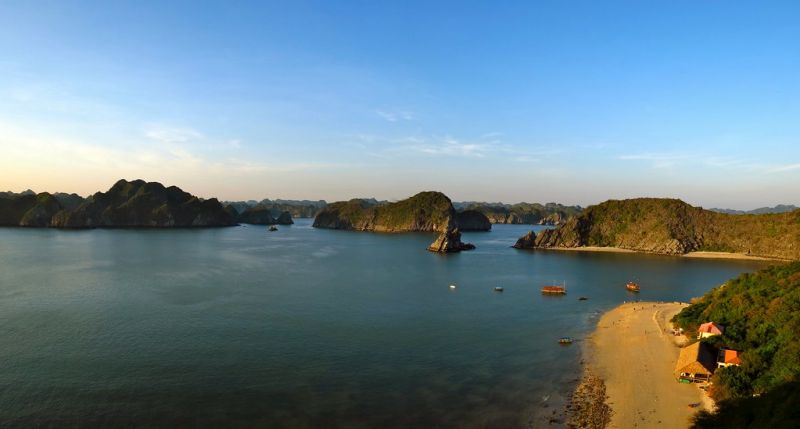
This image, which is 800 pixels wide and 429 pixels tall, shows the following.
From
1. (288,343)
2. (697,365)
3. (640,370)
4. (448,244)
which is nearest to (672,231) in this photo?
(448,244)

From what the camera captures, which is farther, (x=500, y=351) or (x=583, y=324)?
(x=583, y=324)

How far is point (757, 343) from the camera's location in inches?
1766

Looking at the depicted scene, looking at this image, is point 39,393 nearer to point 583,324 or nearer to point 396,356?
point 396,356

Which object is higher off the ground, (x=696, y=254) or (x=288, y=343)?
(x=696, y=254)

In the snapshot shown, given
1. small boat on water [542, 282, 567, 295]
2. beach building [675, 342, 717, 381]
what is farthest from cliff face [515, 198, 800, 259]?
beach building [675, 342, 717, 381]

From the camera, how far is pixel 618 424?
3506 centimetres

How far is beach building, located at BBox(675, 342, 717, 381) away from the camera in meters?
42.0

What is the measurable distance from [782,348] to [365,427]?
3597 cm

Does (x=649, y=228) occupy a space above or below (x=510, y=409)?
above

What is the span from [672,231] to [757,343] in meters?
142

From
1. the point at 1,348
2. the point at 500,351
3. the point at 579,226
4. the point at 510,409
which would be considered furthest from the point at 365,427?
the point at 579,226

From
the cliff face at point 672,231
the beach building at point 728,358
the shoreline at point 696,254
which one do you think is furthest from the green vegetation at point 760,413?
the cliff face at point 672,231

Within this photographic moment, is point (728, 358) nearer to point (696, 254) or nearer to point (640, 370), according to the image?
point (640, 370)

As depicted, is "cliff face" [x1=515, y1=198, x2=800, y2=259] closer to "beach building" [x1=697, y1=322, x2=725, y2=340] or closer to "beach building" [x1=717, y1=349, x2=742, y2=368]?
"beach building" [x1=697, y1=322, x2=725, y2=340]
